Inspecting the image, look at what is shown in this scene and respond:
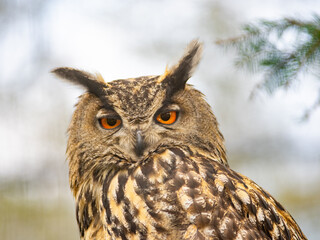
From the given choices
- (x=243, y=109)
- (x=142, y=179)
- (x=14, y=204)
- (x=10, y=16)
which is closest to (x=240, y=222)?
(x=142, y=179)

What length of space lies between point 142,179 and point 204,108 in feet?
1.99

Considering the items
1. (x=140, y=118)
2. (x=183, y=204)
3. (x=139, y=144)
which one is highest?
(x=140, y=118)

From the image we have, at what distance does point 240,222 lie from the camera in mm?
1399

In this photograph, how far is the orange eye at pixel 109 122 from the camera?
1.81 m

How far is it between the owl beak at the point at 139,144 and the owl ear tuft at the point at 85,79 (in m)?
0.30

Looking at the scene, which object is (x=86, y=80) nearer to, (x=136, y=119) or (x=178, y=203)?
(x=136, y=119)

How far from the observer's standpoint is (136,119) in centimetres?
175

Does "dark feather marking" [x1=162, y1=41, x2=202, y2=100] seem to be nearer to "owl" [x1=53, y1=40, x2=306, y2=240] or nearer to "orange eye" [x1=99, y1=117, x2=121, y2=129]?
"owl" [x1=53, y1=40, x2=306, y2=240]

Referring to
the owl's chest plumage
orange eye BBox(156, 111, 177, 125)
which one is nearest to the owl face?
orange eye BBox(156, 111, 177, 125)

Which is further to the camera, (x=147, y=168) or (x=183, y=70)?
(x=183, y=70)

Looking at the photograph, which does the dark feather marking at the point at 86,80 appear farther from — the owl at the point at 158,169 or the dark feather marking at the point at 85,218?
the dark feather marking at the point at 85,218

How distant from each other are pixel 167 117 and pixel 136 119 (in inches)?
6.7

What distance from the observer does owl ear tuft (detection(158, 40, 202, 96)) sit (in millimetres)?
1840

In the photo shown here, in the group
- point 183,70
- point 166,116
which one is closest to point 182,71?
point 183,70
